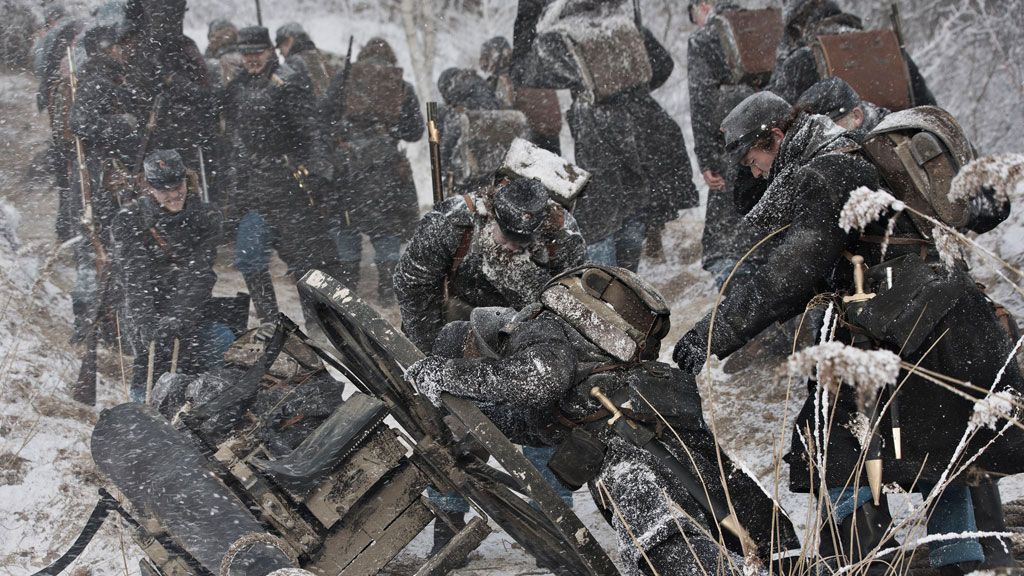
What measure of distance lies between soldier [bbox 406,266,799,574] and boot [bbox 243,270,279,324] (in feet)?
12.7

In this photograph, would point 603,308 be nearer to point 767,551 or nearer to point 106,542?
point 767,551

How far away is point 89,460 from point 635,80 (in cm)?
457

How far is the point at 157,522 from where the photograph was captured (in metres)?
3.62

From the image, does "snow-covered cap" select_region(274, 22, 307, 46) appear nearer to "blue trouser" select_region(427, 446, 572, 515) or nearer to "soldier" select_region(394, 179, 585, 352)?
"soldier" select_region(394, 179, 585, 352)

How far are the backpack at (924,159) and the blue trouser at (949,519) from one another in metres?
0.97

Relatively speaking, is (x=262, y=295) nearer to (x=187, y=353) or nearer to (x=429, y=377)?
(x=187, y=353)

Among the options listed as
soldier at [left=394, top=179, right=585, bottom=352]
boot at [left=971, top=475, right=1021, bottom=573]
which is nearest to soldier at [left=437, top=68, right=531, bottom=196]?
soldier at [left=394, top=179, right=585, bottom=352]

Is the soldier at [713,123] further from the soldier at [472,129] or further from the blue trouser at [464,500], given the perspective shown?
the blue trouser at [464,500]

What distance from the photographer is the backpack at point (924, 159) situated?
344cm

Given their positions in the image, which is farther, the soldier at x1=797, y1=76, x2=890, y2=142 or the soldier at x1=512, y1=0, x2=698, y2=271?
the soldier at x1=512, y1=0, x2=698, y2=271

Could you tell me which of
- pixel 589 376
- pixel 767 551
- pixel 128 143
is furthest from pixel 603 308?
pixel 128 143

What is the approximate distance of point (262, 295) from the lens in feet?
24.2

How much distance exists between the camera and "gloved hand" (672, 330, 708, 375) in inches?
152

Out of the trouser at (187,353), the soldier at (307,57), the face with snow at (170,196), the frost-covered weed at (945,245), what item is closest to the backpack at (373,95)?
the soldier at (307,57)
